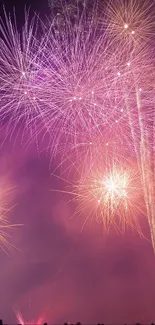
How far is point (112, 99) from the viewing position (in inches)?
613

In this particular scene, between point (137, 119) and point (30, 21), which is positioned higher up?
point (30, 21)

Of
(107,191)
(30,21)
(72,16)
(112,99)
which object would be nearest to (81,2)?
(72,16)

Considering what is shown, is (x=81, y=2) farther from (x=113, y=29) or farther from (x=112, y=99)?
(x=112, y=99)

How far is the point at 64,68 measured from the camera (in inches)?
575

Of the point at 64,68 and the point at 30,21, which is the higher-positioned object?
the point at 30,21

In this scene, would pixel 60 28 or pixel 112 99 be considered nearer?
pixel 60 28

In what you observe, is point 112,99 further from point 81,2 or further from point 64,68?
point 81,2

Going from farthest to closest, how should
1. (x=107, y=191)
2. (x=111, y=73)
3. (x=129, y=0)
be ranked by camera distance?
(x=107, y=191), (x=111, y=73), (x=129, y=0)

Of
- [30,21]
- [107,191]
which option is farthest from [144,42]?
[107,191]

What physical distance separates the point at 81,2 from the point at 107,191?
18.5 ft

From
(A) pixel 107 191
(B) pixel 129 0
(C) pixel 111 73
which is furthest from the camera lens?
(A) pixel 107 191

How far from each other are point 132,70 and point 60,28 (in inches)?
91.2

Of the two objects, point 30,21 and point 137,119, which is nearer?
point 30,21

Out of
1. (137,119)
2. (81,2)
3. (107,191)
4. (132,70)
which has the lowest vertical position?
(107,191)
